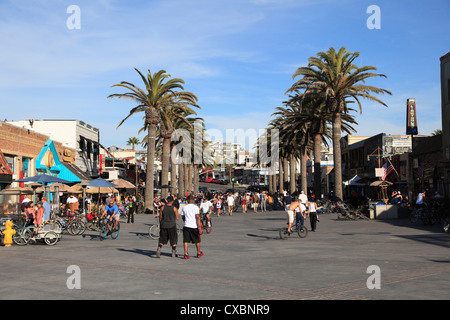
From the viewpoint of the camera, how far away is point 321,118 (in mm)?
46719

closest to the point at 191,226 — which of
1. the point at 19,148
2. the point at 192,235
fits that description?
the point at 192,235

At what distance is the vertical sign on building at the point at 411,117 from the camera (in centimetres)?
4684

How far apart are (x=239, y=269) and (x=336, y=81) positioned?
96.0ft

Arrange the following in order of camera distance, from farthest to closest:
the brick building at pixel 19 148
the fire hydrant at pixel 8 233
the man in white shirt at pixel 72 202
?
1. the brick building at pixel 19 148
2. the man in white shirt at pixel 72 202
3. the fire hydrant at pixel 8 233

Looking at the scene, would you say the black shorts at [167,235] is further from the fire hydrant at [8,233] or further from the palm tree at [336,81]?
the palm tree at [336,81]

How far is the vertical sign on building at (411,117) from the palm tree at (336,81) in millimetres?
9432

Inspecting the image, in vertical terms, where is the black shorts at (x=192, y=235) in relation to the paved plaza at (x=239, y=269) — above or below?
above

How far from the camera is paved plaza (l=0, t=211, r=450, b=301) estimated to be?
9.50 metres

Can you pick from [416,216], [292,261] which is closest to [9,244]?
[292,261]

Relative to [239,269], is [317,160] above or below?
above

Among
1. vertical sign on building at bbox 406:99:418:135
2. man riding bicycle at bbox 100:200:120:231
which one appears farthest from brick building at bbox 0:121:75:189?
vertical sign on building at bbox 406:99:418:135

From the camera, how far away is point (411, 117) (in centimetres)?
4722

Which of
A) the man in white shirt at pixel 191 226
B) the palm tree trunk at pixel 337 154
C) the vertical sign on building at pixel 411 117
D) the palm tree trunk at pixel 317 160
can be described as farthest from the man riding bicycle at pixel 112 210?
the vertical sign on building at pixel 411 117

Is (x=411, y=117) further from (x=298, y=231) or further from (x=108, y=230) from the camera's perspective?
(x=108, y=230)
